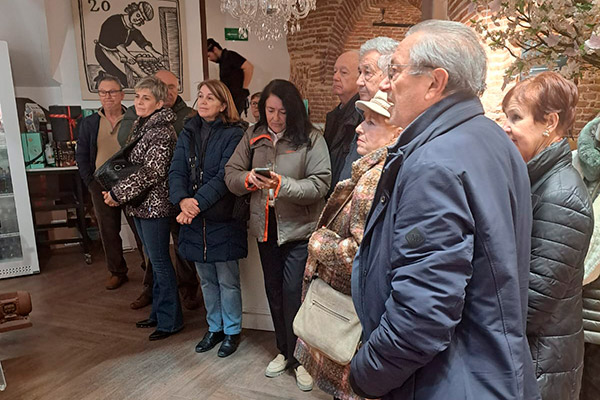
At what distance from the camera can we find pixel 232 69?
6.67 m

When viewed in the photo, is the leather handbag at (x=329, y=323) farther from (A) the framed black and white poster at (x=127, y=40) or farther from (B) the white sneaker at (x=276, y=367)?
(A) the framed black and white poster at (x=127, y=40)

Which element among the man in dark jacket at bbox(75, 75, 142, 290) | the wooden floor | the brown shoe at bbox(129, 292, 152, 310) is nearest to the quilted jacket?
the wooden floor

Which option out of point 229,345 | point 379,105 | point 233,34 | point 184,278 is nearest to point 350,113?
point 379,105

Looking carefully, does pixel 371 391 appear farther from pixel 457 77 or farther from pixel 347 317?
pixel 457 77

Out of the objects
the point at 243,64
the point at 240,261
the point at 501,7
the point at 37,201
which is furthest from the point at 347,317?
the point at 243,64

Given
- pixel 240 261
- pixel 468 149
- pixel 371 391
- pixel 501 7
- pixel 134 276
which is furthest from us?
pixel 134 276

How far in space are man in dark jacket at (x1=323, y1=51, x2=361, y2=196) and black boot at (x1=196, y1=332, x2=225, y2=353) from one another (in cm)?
122

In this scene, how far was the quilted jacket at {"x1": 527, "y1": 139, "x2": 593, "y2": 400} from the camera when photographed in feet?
4.02

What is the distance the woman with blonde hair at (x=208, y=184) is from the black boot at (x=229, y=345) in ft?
1.30

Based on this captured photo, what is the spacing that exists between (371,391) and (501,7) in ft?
3.85

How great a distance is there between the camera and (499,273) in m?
0.90

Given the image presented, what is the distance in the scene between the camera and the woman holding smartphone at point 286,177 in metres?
2.33

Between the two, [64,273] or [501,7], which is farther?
[64,273]

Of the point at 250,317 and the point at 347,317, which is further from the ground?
the point at 347,317
